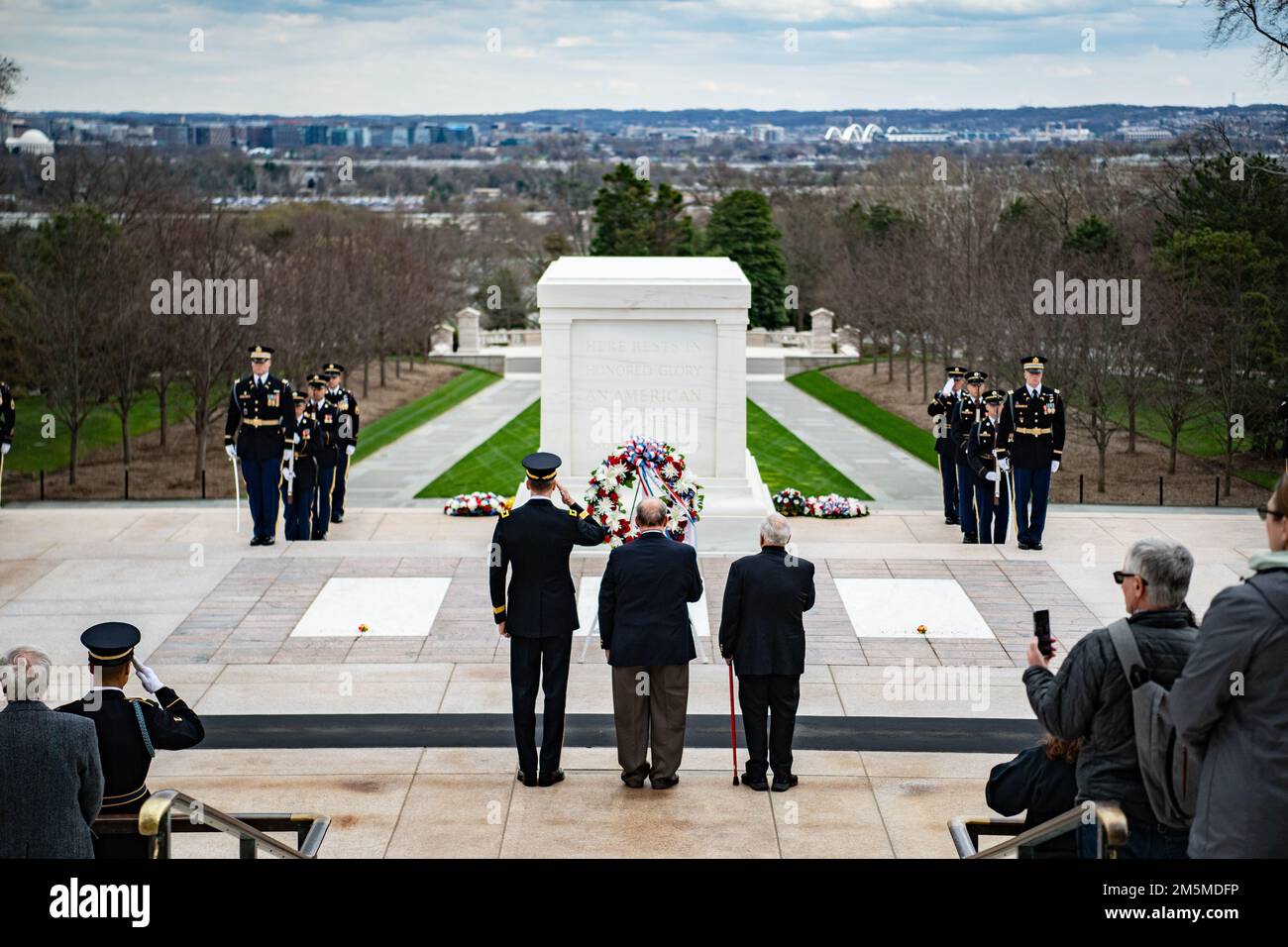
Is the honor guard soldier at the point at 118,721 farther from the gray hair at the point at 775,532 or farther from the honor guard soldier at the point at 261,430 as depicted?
the honor guard soldier at the point at 261,430

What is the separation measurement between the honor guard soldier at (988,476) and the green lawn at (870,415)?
1138 centimetres

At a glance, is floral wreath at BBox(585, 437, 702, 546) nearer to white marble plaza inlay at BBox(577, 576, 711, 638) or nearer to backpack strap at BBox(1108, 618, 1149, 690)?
white marble plaza inlay at BBox(577, 576, 711, 638)

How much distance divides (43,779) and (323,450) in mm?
11102

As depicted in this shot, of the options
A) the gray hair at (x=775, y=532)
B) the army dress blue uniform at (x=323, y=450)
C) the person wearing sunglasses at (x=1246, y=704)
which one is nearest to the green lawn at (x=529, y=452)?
the army dress blue uniform at (x=323, y=450)

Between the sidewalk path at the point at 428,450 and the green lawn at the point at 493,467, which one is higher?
the green lawn at the point at 493,467

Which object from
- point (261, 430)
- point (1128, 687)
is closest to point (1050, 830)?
point (1128, 687)

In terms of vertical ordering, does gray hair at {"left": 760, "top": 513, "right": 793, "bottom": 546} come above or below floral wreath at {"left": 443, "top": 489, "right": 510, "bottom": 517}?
above

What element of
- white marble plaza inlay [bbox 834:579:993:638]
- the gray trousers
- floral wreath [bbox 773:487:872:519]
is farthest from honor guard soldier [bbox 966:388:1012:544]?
the gray trousers

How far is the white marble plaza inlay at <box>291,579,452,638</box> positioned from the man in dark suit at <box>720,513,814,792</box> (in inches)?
A: 166

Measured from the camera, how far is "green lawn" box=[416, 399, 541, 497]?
24.5 meters

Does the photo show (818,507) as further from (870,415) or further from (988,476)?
(870,415)

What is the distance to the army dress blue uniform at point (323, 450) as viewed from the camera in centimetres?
1619

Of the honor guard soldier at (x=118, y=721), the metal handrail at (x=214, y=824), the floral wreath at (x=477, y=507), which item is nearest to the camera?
the metal handrail at (x=214, y=824)
